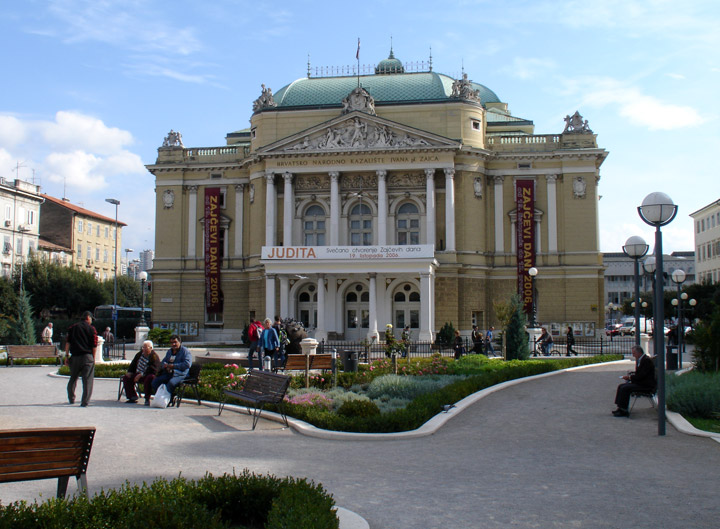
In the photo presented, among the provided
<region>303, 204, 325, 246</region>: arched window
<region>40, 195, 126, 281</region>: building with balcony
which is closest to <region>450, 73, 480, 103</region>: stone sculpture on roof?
<region>303, 204, 325, 246</region>: arched window

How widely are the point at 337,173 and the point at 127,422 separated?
37.2m

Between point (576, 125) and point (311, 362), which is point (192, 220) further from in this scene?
point (311, 362)

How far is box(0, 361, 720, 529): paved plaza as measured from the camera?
8.06 metres

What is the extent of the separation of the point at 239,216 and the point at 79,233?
40.8 meters

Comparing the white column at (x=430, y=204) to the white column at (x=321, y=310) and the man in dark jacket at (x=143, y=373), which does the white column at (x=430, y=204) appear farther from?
the man in dark jacket at (x=143, y=373)

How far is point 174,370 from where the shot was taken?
16531 millimetres

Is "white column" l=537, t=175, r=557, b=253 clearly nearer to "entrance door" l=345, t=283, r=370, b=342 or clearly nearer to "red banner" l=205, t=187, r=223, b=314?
"entrance door" l=345, t=283, r=370, b=342

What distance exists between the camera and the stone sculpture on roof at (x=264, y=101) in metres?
53.0

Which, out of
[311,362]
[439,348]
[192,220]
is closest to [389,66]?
[192,220]

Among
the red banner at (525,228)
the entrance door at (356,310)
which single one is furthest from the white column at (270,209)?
the red banner at (525,228)

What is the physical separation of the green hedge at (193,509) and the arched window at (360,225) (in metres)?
44.6

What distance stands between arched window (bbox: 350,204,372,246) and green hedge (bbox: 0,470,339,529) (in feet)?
146

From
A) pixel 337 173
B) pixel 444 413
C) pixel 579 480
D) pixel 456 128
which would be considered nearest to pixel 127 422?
pixel 444 413

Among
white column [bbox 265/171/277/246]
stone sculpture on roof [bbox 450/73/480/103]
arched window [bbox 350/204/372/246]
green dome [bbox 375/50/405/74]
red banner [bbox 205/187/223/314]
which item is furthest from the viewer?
green dome [bbox 375/50/405/74]
